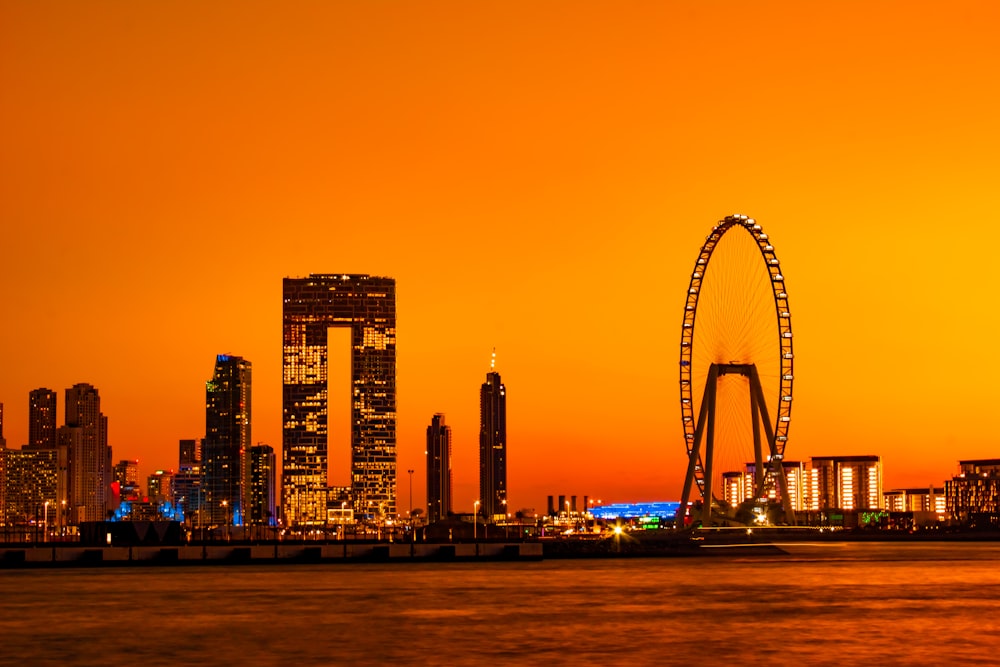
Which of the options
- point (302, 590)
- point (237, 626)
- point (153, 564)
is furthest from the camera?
point (153, 564)

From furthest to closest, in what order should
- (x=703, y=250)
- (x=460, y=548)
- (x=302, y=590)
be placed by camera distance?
1. (x=703, y=250)
2. (x=460, y=548)
3. (x=302, y=590)

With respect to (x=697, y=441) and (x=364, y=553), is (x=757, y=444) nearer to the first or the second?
(x=697, y=441)

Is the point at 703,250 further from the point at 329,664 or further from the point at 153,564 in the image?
the point at 329,664

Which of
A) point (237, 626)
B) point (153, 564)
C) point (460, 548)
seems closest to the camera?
point (237, 626)

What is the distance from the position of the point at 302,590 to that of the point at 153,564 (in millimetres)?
52009

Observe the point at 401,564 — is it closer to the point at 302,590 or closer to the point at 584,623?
the point at 302,590

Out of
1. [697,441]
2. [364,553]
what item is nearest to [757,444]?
[697,441]

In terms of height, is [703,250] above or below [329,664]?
above

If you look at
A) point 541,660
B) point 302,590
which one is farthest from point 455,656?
point 302,590

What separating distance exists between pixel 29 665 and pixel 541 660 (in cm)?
1775

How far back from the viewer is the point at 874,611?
238ft

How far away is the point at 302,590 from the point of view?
93.9 m

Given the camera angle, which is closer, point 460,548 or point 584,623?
point 584,623

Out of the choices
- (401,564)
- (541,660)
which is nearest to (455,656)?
(541,660)
